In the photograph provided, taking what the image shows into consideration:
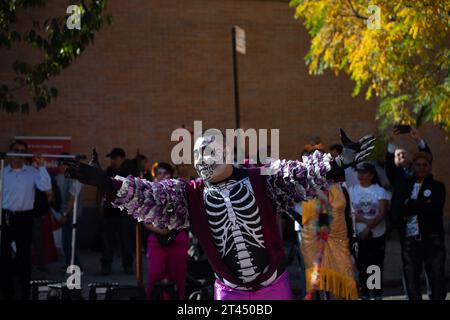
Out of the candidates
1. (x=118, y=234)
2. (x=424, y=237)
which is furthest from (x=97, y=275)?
(x=424, y=237)

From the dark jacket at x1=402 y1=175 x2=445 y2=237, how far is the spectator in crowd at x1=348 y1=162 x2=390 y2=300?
501 mm

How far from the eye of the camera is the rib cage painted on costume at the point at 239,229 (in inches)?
263

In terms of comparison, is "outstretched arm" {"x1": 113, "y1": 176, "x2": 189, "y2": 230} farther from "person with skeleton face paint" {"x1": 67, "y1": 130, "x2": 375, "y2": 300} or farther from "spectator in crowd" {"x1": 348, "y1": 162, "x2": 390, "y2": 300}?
"spectator in crowd" {"x1": 348, "y1": 162, "x2": 390, "y2": 300}

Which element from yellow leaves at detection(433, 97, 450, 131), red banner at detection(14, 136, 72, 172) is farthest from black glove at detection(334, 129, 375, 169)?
red banner at detection(14, 136, 72, 172)

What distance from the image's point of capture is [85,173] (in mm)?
6145

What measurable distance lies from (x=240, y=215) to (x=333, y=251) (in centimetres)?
428

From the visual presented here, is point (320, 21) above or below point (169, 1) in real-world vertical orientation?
below

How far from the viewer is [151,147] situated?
18328 millimetres

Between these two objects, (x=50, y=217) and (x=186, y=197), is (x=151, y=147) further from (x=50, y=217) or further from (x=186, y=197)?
(x=186, y=197)

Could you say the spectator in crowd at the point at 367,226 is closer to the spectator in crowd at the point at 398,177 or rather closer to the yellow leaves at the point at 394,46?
the spectator in crowd at the point at 398,177

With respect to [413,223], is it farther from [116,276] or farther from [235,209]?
[116,276]

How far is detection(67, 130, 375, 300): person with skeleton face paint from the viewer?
21.9 ft

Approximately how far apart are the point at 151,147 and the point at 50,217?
3338 millimetres
